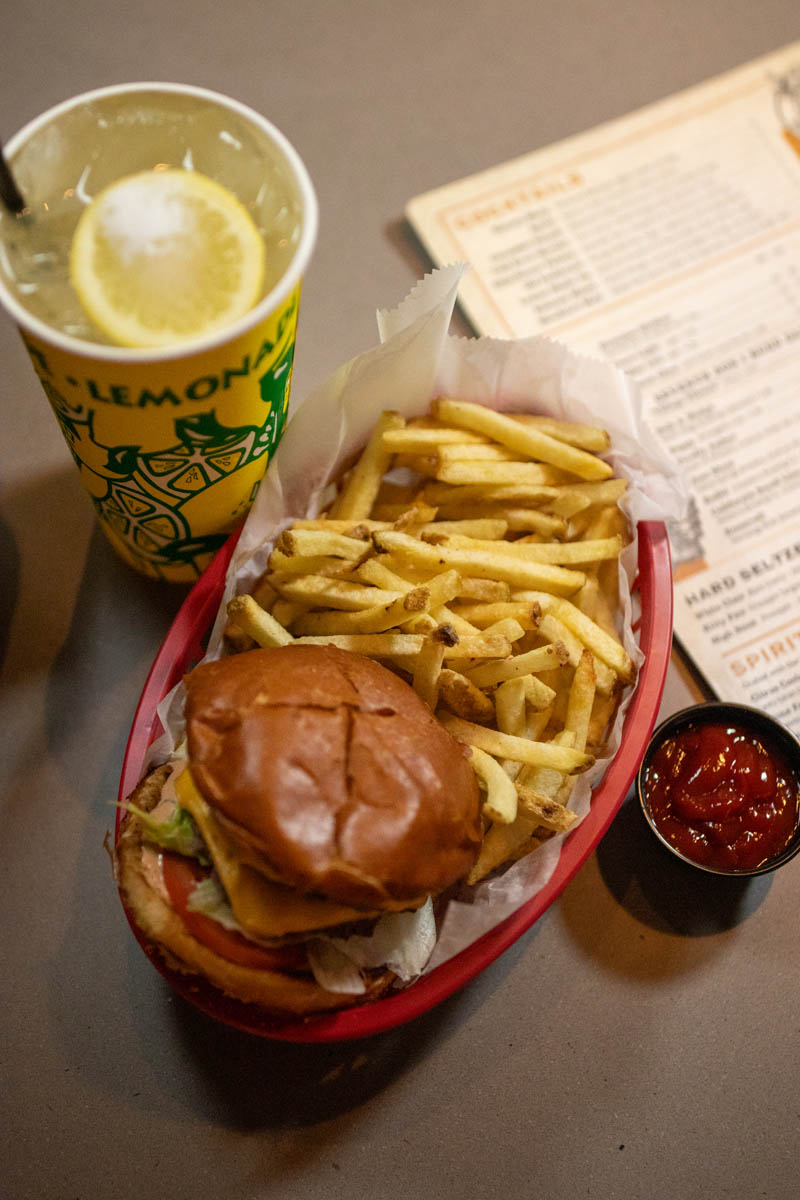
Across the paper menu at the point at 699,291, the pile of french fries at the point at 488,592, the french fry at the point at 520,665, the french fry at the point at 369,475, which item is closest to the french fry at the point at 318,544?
the pile of french fries at the point at 488,592

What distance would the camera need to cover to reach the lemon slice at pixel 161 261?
1059 millimetres

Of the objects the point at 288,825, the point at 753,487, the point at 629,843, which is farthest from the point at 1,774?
the point at 753,487

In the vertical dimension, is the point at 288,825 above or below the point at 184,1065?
above

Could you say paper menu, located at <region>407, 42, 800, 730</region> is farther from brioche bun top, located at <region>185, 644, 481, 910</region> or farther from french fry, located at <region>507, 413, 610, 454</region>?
brioche bun top, located at <region>185, 644, 481, 910</region>

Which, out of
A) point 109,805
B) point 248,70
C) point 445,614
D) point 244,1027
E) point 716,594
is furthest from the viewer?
point 248,70

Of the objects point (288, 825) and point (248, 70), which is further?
point (248, 70)

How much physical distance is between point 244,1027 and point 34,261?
0.95 m

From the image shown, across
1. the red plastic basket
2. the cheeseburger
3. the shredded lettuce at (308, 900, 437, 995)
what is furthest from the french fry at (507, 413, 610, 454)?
the shredded lettuce at (308, 900, 437, 995)

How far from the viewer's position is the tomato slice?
45.7 inches

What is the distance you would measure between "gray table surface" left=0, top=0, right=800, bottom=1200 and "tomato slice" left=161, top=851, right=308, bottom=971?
1.01 ft

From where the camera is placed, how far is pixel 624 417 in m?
1.51

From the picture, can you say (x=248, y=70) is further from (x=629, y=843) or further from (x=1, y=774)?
(x=629, y=843)

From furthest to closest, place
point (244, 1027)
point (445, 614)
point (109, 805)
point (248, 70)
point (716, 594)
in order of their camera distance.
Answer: point (248, 70) → point (716, 594) → point (109, 805) → point (445, 614) → point (244, 1027)

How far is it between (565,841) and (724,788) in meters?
0.28
